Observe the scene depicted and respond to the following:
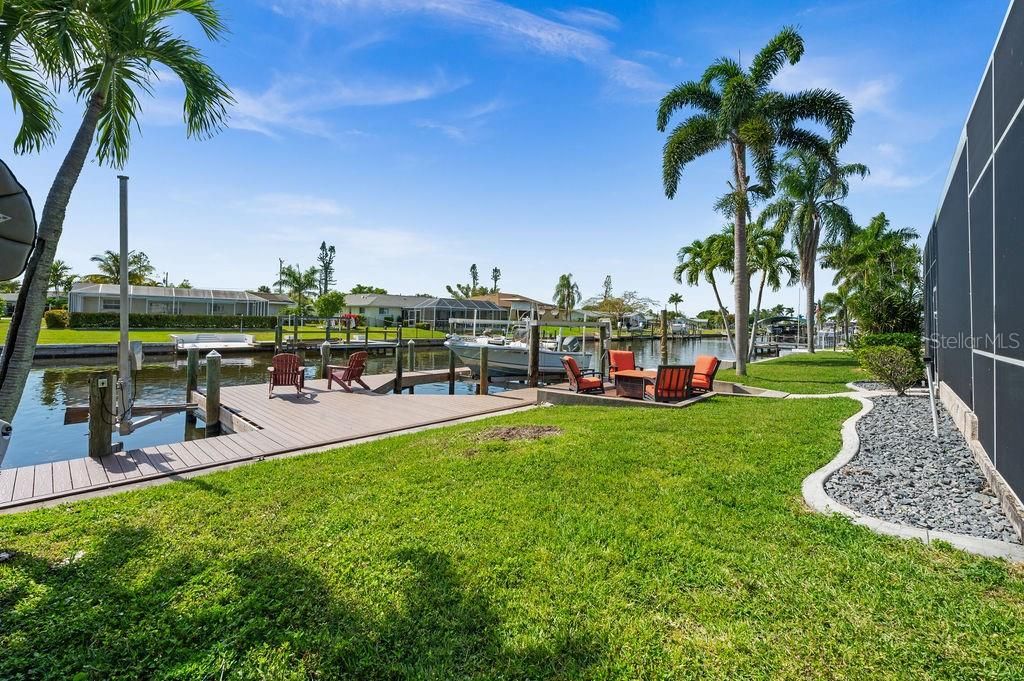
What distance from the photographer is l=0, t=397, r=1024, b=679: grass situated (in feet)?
8.12

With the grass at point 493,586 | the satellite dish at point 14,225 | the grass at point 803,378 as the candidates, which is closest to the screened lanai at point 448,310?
the grass at point 803,378

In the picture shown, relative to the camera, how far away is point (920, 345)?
46.2 ft

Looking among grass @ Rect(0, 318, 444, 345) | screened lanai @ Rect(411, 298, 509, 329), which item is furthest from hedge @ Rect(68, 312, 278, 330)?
screened lanai @ Rect(411, 298, 509, 329)

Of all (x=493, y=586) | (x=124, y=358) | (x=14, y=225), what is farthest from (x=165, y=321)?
(x=493, y=586)

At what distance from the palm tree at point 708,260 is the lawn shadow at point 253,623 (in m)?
22.2

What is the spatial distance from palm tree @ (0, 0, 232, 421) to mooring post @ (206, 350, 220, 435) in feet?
16.5

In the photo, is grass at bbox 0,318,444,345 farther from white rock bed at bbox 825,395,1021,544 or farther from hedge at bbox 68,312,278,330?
white rock bed at bbox 825,395,1021,544

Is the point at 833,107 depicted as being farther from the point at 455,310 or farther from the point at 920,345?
the point at 455,310

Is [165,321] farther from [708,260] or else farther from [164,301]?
[708,260]

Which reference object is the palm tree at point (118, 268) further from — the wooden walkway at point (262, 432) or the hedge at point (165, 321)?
the wooden walkway at point (262, 432)

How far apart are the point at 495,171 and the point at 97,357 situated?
67.0ft

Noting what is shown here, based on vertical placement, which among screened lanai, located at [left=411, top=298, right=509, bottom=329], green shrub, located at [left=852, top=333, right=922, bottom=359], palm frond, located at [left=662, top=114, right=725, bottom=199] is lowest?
green shrub, located at [left=852, top=333, right=922, bottom=359]

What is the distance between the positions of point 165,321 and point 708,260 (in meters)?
39.5

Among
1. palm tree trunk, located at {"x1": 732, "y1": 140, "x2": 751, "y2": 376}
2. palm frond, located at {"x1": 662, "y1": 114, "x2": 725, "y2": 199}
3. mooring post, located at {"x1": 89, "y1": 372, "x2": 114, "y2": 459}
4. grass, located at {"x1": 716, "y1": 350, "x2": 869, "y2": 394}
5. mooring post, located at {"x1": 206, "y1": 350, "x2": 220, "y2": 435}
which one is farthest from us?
palm frond, located at {"x1": 662, "y1": 114, "x2": 725, "y2": 199}
